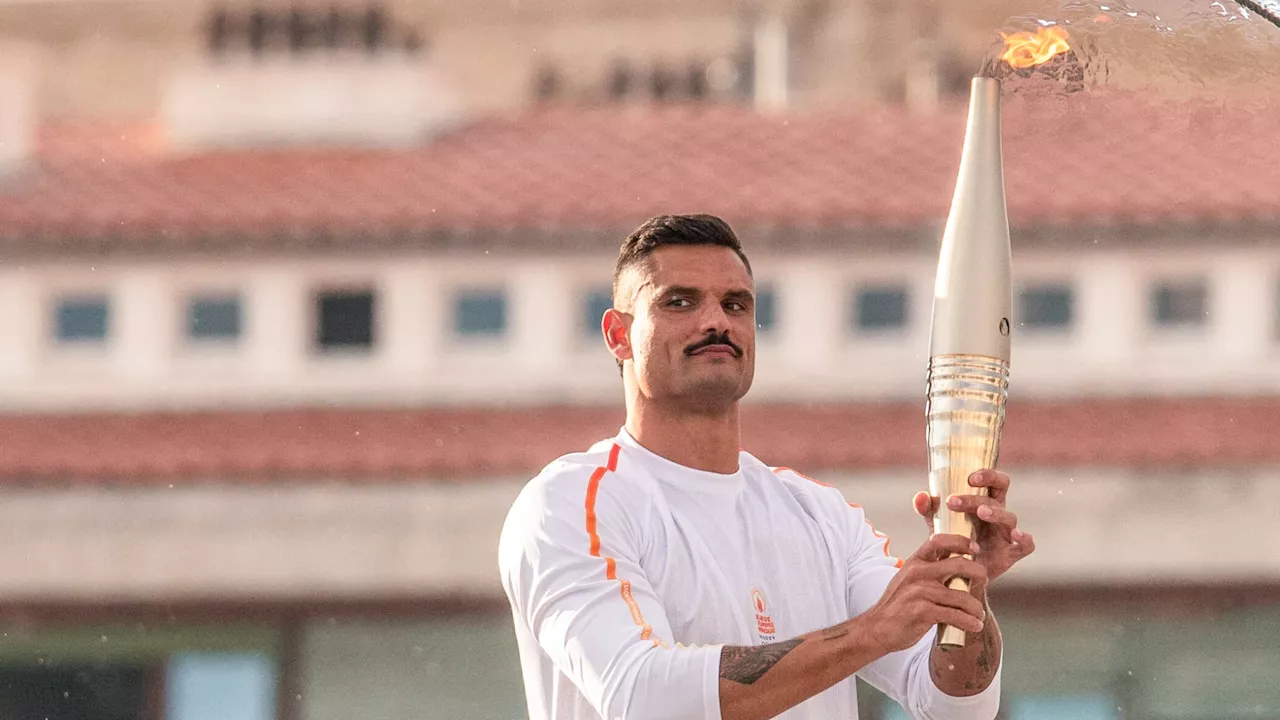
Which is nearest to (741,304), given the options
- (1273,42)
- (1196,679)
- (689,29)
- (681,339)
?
(681,339)

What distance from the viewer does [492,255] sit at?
1216cm

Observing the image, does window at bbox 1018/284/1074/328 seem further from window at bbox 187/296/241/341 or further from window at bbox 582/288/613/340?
window at bbox 187/296/241/341

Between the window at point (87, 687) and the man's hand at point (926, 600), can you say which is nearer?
the man's hand at point (926, 600)

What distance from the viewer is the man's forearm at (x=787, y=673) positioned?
198cm

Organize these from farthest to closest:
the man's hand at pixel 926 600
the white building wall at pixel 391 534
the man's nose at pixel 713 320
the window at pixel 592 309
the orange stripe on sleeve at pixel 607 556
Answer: the window at pixel 592 309
the white building wall at pixel 391 534
the man's nose at pixel 713 320
the orange stripe on sleeve at pixel 607 556
the man's hand at pixel 926 600

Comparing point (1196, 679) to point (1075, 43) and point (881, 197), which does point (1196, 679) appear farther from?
point (1075, 43)

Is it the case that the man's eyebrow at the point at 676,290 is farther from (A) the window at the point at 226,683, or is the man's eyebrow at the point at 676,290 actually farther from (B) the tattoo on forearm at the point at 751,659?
(A) the window at the point at 226,683

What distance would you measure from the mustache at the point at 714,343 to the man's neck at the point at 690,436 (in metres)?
0.09

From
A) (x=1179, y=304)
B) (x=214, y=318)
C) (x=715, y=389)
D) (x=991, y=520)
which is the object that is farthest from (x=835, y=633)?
Answer: (x=214, y=318)

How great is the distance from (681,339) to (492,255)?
32.9 ft

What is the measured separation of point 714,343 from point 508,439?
8854 millimetres

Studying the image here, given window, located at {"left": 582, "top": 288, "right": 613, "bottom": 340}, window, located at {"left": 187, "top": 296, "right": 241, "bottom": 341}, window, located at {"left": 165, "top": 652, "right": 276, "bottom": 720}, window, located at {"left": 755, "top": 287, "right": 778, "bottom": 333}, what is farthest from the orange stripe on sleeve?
window, located at {"left": 187, "top": 296, "right": 241, "bottom": 341}

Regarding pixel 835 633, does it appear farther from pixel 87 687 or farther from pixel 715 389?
pixel 87 687

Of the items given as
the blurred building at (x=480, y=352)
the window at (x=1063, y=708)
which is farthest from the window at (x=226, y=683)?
the window at (x=1063, y=708)
